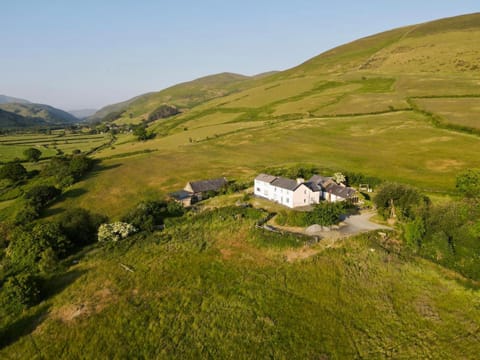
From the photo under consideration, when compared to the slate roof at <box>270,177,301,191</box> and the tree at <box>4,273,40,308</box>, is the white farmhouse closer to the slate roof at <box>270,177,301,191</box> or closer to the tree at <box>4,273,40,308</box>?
the slate roof at <box>270,177,301,191</box>

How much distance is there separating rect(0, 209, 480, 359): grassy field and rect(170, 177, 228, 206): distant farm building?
2003 centimetres

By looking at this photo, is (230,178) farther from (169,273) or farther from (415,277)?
(415,277)

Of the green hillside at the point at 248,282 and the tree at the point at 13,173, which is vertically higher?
the tree at the point at 13,173

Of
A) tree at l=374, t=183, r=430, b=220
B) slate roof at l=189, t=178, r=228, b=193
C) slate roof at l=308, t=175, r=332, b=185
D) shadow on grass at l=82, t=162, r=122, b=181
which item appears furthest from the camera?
shadow on grass at l=82, t=162, r=122, b=181

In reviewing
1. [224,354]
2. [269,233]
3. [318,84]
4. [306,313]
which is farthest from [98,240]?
[318,84]

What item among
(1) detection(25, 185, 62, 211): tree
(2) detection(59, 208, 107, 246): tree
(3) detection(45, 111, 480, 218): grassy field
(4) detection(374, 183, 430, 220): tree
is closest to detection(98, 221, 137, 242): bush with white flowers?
(2) detection(59, 208, 107, 246): tree

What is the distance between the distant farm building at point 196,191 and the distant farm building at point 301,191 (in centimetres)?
1040

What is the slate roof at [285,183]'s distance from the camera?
51.9m

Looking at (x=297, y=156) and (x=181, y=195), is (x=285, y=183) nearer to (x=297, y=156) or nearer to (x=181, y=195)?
(x=181, y=195)

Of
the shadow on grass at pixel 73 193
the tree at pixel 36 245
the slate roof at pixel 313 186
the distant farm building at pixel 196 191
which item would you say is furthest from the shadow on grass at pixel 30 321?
the slate roof at pixel 313 186

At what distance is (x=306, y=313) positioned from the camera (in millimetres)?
26781

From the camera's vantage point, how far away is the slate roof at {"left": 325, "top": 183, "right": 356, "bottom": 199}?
52287mm

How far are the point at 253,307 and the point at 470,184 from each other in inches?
1698

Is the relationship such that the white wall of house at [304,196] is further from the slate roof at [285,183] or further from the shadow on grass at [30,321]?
the shadow on grass at [30,321]
